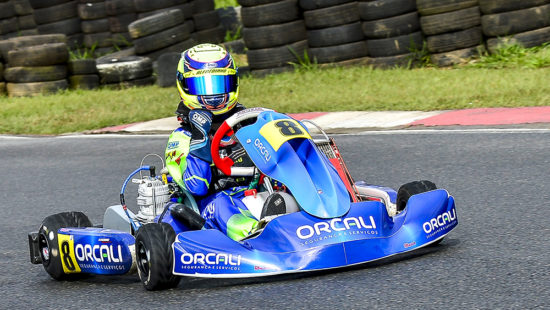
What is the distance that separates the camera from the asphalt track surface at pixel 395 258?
3.88 metres

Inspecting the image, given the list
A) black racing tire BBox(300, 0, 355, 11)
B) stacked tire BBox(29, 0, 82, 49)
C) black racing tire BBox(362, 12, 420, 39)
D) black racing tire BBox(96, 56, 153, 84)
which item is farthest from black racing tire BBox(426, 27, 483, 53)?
stacked tire BBox(29, 0, 82, 49)

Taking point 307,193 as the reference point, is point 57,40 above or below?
below

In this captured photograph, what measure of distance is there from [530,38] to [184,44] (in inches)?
234

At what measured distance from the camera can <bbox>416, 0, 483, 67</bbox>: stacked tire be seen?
12078mm

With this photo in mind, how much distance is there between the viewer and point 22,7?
749 inches

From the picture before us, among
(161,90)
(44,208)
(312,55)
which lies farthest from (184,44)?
(44,208)

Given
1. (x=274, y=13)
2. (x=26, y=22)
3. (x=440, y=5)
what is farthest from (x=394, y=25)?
(x=26, y=22)

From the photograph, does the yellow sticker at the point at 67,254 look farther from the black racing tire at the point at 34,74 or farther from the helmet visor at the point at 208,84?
the black racing tire at the point at 34,74

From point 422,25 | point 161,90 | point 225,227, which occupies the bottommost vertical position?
point 161,90

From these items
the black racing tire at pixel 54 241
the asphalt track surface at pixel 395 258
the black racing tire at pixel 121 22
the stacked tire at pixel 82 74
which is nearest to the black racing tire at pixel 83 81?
the stacked tire at pixel 82 74

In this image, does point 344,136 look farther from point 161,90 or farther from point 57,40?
point 57,40

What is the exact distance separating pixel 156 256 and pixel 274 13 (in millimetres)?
9226

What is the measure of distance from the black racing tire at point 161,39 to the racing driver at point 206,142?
1020 centimetres

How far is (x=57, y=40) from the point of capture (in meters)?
15.1
